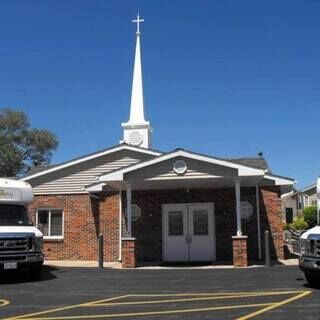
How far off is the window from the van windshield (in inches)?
282

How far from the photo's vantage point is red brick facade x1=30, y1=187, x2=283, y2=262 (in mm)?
23312

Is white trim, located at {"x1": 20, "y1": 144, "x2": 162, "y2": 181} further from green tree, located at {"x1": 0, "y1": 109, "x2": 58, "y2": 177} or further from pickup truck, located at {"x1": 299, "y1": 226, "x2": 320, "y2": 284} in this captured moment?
green tree, located at {"x1": 0, "y1": 109, "x2": 58, "y2": 177}

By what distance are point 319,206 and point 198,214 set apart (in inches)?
354

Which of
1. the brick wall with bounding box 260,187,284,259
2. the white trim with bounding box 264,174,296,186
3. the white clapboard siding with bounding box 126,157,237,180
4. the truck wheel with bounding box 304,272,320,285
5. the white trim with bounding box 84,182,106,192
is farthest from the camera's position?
the white trim with bounding box 84,182,106,192

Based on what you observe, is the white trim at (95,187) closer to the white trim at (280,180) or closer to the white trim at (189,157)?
the white trim at (189,157)

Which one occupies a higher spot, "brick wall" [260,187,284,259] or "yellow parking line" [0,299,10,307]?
"brick wall" [260,187,284,259]

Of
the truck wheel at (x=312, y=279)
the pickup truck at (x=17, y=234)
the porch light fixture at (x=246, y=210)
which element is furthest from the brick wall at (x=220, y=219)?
the truck wheel at (x=312, y=279)

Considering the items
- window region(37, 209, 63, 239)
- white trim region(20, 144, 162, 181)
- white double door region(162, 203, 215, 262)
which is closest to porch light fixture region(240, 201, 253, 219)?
white double door region(162, 203, 215, 262)

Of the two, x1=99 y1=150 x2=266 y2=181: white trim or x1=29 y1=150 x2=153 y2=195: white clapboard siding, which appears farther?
x1=29 y1=150 x2=153 y2=195: white clapboard siding

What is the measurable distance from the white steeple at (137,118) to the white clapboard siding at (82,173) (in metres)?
6.43

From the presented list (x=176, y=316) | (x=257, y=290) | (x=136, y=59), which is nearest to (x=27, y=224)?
(x=257, y=290)

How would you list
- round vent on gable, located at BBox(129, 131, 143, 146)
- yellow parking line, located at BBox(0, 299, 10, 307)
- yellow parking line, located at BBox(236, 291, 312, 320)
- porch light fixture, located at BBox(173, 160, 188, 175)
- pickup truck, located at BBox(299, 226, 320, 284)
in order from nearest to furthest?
1. yellow parking line, located at BBox(236, 291, 312, 320)
2. yellow parking line, located at BBox(0, 299, 10, 307)
3. pickup truck, located at BBox(299, 226, 320, 284)
4. porch light fixture, located at BBox(173, 160, 188, 175)
5. round vent on gable, located at BBox(129, 131, 143, 146)

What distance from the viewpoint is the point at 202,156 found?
20.4 meters

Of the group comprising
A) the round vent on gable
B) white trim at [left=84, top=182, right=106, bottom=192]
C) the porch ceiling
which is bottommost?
the porch ceiling
